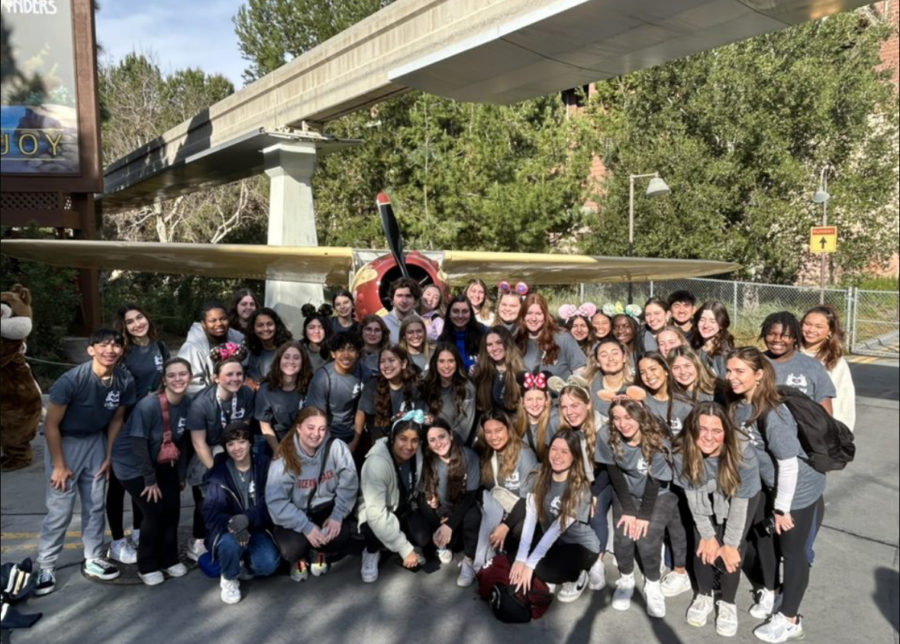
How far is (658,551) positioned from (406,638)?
1.40m

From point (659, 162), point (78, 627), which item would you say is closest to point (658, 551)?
point (78, 627)

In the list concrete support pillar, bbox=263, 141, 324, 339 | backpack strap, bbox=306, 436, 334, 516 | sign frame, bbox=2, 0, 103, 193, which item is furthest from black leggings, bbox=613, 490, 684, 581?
sign frame, bbox=2, 0, 103, 193

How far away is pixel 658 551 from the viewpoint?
313 cm

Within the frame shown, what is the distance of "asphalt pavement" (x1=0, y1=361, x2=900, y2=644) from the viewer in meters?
2.86

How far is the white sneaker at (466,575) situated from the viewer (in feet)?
10.9

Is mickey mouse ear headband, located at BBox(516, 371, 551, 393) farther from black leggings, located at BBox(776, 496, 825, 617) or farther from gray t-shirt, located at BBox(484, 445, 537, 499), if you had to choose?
black leggings, located at BBox(776, 496, 825, 617)

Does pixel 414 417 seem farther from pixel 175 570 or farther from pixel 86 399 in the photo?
pixel 86 399

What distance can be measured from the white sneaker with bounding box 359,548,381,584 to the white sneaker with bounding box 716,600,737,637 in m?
1.84

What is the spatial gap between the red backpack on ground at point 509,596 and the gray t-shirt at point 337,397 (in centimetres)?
132

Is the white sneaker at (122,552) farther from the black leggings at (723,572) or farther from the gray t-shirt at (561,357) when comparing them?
the black leggings at (723,572)

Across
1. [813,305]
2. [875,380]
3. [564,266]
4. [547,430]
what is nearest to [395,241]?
[564,266]

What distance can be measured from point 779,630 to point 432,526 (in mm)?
1826

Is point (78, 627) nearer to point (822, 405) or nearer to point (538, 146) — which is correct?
point (822, 405)

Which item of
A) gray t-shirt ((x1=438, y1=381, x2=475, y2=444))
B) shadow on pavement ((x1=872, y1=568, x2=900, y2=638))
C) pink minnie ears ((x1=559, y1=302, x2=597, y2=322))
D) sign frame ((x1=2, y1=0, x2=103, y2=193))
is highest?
sign frame ((x1=2, y1=0, x2=103, y2=193))
